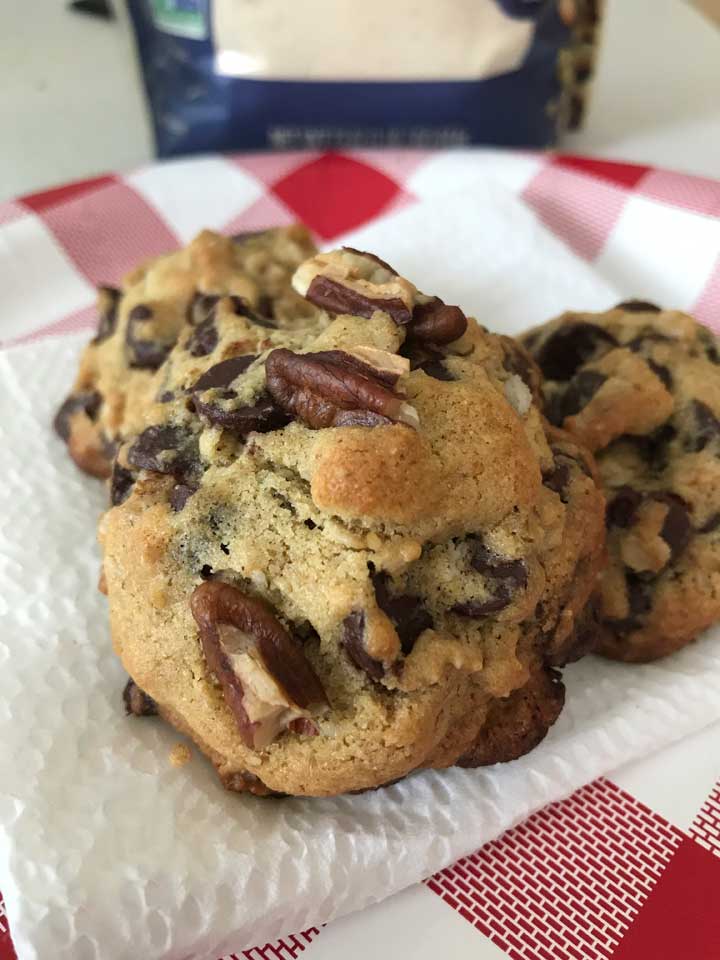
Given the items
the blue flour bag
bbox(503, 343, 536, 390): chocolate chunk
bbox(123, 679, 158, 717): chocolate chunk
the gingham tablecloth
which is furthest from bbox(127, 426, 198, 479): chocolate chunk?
the blue flour bag

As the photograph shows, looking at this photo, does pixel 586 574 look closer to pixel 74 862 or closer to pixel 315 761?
pixel 315 761

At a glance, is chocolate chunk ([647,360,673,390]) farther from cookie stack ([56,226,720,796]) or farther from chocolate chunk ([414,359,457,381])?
chocolate chunk ([414,359,457,381])

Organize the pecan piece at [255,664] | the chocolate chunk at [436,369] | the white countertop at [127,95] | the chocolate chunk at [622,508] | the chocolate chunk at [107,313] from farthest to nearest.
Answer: the white countertop at [127,95], the chocolate chunk at [107,313], the chocolate chunk at [622,508], the chocolate chunk at [436,369], the pecan piece at [255,664]

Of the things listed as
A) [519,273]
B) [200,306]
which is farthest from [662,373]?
[200,306]

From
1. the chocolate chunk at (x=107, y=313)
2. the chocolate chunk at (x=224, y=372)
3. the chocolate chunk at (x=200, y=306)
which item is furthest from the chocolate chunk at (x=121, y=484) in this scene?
A: the chocolate chunk at (x=107, y=313)

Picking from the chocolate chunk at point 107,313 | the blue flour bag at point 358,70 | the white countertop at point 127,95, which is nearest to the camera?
the chocolate chunk at point 107,313

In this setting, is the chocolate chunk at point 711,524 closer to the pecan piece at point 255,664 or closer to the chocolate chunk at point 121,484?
the pecan piece at point 255,664
